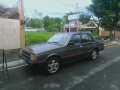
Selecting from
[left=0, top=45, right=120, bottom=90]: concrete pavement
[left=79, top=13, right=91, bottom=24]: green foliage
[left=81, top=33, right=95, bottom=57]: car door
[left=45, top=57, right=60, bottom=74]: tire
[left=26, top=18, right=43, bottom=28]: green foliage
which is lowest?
[left=0, top=45, right=120, bottom=90]: concrete pavement

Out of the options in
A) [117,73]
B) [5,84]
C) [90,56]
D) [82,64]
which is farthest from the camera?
[90,56]

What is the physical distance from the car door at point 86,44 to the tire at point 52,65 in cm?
183

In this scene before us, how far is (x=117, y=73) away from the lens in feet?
21.2

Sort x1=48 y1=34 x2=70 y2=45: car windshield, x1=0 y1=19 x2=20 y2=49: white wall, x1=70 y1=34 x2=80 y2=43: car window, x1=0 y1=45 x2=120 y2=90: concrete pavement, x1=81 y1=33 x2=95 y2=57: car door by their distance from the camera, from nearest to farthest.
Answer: x1=0 y1=45 x2=120 y2=90: concrete pavement
x1=48 y1=34 x2=70 y2=45: car windshield
x1=70 y1=34 x2=80 y2=43: car window
x1=81 y1=33 x2=95 y2=57: car door
x1=0 y1=19 x2=20 y2=49: white wall

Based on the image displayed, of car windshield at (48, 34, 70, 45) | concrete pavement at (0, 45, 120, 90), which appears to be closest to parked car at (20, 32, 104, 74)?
car windshield at (48, 34, 70, 45)

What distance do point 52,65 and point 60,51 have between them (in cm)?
67

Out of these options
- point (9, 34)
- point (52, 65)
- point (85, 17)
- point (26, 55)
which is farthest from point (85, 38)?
point (85, 17)

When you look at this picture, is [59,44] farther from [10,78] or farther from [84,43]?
[10,78]

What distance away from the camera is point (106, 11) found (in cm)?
2011

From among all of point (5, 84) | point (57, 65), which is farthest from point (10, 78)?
point (57, 65)

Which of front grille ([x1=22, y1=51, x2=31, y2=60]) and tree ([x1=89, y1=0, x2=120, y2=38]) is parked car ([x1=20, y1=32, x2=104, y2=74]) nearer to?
front grille ([x1=22, y1=51, x2=31, y2=60])

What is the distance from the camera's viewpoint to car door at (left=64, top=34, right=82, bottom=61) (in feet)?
22.6

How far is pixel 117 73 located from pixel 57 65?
238 cm

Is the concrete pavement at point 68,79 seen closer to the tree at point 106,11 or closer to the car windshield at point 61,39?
the car windshield at point 61,39
